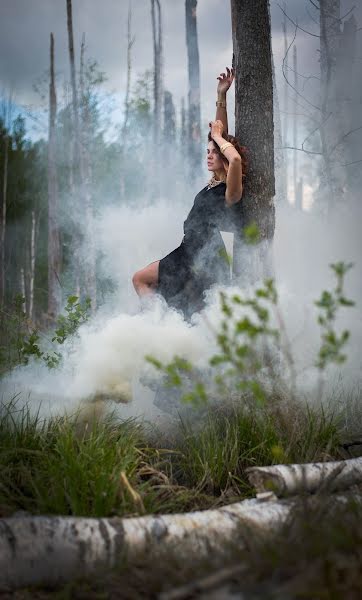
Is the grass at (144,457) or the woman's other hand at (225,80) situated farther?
the woman's other hand at (225,80)

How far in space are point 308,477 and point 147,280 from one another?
6.77 feet

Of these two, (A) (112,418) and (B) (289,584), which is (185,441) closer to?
(A) (112,418)

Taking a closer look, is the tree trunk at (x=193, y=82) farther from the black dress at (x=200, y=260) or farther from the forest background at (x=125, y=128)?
the black dress at (x=200, y=260)

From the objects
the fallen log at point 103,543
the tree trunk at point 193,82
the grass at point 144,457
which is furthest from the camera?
the tree trunk at point 193,82

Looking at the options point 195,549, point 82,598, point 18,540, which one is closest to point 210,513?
point 195,549

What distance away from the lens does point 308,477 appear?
2.59m

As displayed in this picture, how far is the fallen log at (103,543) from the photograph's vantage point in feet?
6.25

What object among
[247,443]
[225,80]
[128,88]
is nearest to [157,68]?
[128,88]

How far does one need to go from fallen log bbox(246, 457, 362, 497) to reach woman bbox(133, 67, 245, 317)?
5.30ft

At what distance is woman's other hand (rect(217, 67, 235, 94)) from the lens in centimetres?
402

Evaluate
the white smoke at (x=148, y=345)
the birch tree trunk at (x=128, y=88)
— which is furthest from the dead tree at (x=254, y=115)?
the birch tree trunk at (x=128, y=88)

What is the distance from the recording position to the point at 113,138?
20578 millimetres

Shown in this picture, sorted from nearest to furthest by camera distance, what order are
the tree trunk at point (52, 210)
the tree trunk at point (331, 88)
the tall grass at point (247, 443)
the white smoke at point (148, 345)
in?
the tall grass at point (247, 443), the white smoke at point (148, 345), the tree trunk at point (331, 88), the tree trunk at point (52, 210)

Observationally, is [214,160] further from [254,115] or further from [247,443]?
[247,443]
